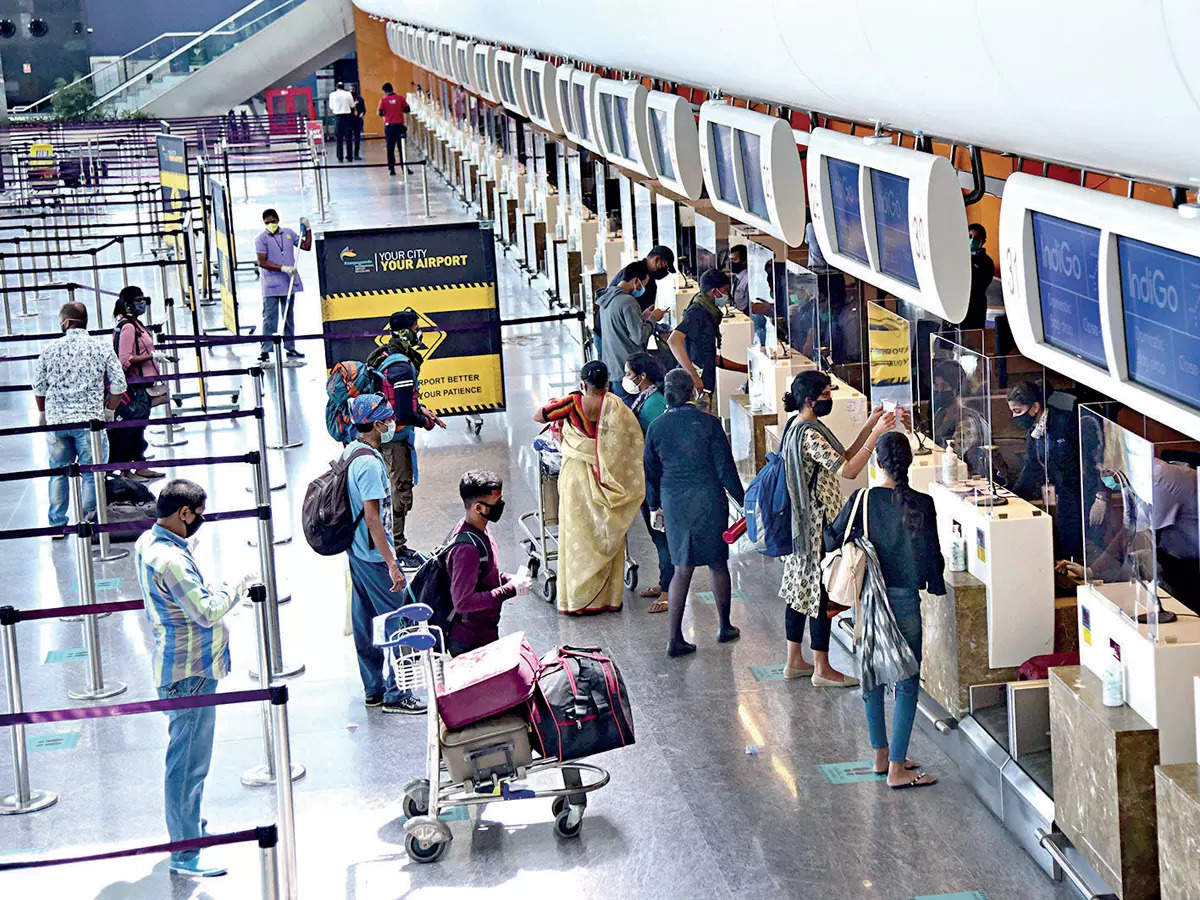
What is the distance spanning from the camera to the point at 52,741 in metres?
7.64

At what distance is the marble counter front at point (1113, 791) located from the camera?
5.23 metres

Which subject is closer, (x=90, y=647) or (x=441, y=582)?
(x=441, y=582)

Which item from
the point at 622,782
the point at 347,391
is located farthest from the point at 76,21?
the point at 622,782

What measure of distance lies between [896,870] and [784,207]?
276 cm

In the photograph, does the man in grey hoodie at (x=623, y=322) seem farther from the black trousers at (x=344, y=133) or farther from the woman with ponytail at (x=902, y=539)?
the black trousers at (x=344, y=133)

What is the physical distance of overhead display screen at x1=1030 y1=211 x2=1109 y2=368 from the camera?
12.9 feet

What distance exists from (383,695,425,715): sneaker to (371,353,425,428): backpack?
7.73 ft

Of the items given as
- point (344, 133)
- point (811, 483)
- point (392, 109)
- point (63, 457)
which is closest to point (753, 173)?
point (811, 483)

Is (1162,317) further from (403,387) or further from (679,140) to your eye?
(403,387)

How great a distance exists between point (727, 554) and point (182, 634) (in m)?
3.11

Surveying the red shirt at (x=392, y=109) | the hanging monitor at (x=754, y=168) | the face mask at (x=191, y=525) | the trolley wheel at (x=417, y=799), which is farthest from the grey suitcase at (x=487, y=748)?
the red shirt at (x=392, y=109)

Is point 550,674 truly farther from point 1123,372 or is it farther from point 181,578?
point 1123,372

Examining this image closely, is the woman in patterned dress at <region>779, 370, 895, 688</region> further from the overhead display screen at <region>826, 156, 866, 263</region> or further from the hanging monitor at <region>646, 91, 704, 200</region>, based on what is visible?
the hanging monitor at <region>646, 91, 704, 200</region>

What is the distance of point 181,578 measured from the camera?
228 inches
